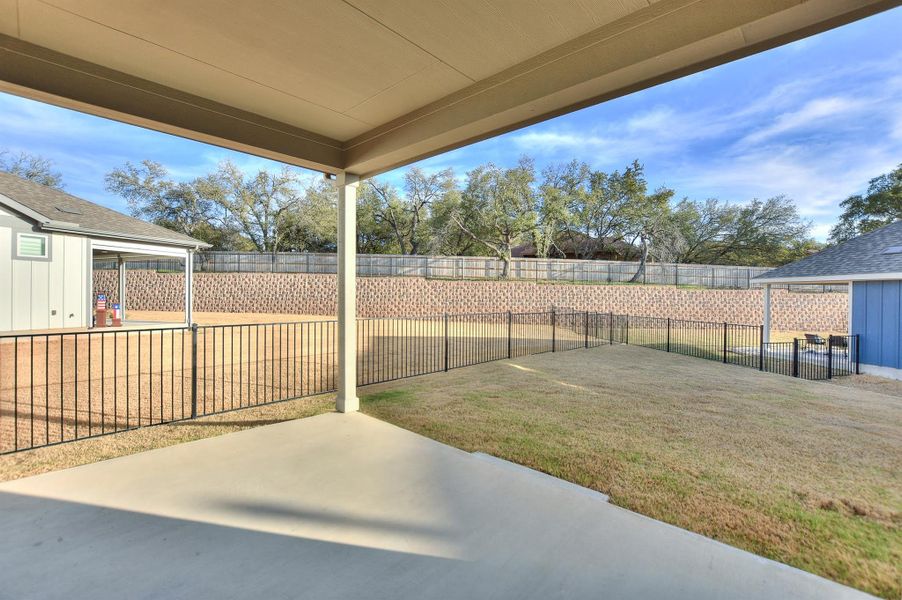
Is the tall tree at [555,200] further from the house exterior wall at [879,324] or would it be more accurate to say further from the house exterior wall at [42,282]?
the house exterior wall at [42,282]

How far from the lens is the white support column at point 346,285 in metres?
4.36

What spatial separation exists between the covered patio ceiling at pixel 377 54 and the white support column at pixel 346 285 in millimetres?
1101

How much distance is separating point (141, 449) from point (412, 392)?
127 inches

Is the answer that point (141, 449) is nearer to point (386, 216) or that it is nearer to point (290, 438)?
point (290, 438)

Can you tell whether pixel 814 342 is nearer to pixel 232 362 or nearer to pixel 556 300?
pixel 556 300

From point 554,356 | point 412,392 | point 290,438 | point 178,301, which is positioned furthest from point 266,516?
point 178,301

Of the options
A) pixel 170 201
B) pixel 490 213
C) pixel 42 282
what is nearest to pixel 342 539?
pixel 42 282

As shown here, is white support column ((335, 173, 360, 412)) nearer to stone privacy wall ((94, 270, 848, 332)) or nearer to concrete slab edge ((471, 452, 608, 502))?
concrete slab edge ((471, 452, 608, 502))

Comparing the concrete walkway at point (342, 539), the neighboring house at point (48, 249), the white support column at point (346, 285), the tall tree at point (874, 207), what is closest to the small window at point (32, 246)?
the neighboring house at point (48, 249)

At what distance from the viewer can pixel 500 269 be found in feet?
67.9

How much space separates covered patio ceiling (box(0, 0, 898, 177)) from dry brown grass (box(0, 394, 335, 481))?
2.80 meters

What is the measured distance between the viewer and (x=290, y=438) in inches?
146

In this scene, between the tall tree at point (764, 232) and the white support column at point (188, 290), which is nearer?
the white support column at point (188, 290)

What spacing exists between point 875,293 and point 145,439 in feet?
46.6
